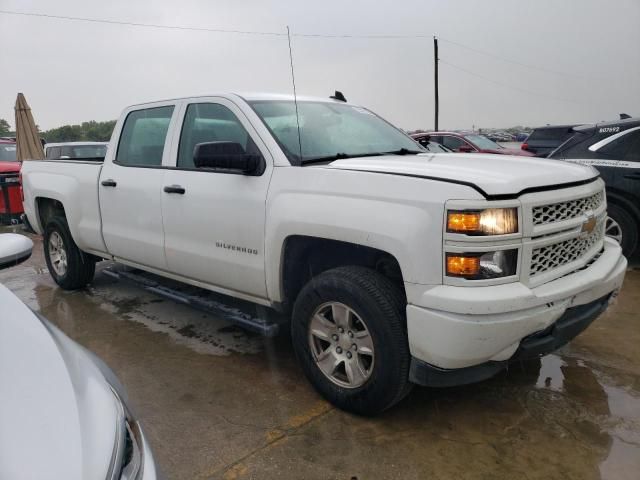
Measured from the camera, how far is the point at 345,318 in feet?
9.41

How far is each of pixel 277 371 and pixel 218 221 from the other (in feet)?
3.62

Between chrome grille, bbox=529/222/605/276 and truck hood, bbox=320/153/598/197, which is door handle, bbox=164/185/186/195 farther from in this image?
chrome grille, bbox=529/222/605/276

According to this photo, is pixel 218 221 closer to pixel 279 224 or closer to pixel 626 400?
pixel 279 224

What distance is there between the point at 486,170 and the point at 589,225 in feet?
2.28

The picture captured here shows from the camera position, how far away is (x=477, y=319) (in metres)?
2.34

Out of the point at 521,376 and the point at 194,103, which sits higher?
the point at 194,103

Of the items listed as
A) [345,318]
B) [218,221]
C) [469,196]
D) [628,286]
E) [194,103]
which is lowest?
[628,286]

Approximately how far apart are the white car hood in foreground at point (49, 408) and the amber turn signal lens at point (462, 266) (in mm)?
1510

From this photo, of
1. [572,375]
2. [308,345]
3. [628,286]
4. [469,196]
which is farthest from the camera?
[628,286]

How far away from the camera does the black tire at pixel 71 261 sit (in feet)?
17.5

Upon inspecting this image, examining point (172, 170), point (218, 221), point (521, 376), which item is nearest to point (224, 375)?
point (218, 221)

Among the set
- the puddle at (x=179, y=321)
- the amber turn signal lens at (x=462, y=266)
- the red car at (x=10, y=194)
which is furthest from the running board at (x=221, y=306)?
the red car at (x=10, y=194)

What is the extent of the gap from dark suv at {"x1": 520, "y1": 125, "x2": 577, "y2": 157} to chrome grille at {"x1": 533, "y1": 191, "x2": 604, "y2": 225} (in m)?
9.69

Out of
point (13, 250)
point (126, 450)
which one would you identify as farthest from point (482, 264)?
point (13, 250)
